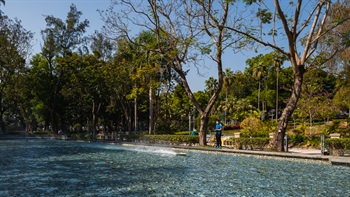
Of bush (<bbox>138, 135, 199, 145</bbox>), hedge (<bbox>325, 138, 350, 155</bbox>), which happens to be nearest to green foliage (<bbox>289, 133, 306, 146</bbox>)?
hedge (<bbox>325, 138, 350, 155</bbox>)

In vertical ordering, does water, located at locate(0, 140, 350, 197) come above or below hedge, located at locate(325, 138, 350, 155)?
below

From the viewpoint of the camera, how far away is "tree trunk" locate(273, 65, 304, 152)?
20547mm

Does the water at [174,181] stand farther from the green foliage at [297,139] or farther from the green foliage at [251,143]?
the green foliage at [297,139]

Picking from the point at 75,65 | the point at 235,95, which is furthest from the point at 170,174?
the point at 235,95

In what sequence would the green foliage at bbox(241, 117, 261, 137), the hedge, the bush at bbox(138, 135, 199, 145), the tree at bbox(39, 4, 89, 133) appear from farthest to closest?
the tree at bbox(39, 4, 89, 133) → the green foliage at bbox(241, 117, 261, 137) → the bush at bbox(138, 135, 199, 145) → the hedge

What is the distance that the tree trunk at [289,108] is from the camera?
20547 mm

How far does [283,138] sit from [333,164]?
545 centimetres

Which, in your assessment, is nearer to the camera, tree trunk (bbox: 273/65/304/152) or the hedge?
the hedge

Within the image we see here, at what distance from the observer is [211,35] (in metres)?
24.9

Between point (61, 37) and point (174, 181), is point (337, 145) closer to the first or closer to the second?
point (174, 181)

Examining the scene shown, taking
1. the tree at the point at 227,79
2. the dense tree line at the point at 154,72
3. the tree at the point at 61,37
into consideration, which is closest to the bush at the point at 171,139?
the dense tree line at the point at 154,72

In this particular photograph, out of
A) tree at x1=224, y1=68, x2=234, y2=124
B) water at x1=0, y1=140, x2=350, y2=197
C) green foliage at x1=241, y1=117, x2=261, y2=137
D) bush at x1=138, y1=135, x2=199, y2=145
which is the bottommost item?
water at x1=0, y1=140, x2=350, y2=197

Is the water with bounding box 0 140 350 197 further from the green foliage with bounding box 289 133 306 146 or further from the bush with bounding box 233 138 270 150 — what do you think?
the green foliage with bounding box 289 133 306 146

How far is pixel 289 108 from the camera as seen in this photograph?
20688 millimetres
